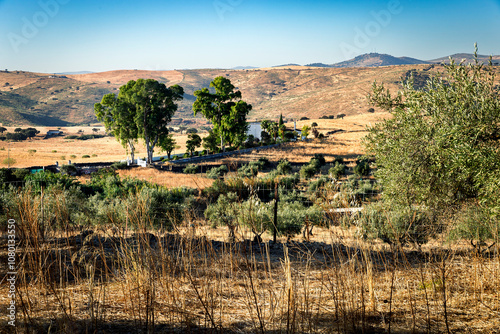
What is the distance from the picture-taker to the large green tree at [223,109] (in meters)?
41.1

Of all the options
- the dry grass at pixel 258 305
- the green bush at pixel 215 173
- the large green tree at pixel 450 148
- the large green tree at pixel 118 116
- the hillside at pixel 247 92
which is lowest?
the green bush at pixel 215 173

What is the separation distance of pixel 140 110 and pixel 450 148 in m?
29.9

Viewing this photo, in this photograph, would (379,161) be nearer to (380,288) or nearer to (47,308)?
(380,288)

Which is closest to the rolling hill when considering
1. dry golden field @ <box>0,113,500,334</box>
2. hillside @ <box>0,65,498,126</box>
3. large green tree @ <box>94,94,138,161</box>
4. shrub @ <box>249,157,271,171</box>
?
hillside @ <box>0,65,498,126</box>

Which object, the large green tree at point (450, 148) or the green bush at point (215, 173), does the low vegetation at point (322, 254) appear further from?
the green bush at point (215, 173)

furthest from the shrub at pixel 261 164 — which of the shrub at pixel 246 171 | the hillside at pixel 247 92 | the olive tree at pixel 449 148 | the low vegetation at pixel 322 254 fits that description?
the hillside at pixel 247 92

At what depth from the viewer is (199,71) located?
198 m

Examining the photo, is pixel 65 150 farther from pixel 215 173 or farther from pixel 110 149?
pixel 215 173

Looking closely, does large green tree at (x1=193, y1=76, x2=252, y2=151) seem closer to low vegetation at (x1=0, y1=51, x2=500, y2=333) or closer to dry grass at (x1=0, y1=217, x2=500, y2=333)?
low vegetation at (x1=0, y1=51, x2=500, y2=333)

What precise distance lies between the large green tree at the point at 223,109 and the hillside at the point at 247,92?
61142 millimetres

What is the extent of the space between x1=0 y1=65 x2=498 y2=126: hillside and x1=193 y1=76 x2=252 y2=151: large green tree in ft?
201

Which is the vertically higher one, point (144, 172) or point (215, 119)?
point (215, 119)

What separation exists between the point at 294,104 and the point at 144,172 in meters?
95.9

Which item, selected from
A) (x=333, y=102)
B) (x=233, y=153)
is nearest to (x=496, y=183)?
(x=233, y=153)
